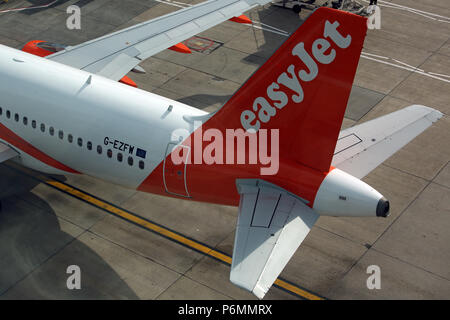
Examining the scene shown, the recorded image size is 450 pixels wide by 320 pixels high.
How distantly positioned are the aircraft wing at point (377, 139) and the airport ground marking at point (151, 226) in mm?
6269

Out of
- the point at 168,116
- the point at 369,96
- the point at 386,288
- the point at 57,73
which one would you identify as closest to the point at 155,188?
the point at 168,116

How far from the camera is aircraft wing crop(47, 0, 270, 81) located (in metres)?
30.9

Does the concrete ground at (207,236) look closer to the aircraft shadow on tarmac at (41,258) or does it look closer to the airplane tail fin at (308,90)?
the aircraft shadow on tarmac at (41,258)

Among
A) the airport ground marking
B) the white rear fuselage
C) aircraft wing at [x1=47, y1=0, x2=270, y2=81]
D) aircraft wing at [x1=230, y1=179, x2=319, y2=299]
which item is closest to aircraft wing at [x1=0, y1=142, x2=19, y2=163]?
the white rear fuselage

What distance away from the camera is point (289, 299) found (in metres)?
25.5

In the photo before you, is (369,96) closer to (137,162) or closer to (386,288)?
(386,288)

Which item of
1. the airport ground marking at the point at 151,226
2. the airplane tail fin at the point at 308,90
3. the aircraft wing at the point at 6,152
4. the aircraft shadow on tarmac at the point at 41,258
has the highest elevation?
the airplane tail fin at the point at 308,90

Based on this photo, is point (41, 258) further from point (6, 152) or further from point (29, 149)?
point (6, 152)

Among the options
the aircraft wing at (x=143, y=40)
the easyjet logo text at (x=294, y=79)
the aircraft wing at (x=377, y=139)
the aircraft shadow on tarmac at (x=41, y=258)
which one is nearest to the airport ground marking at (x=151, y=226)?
the aircraft shadow on tarmac at (x=41, y=258)

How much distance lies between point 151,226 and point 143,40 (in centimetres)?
958

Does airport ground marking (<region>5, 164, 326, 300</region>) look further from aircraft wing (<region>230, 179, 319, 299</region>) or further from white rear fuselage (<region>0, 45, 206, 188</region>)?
aircraft wing (<region>230, 179, 319, 299</region>)

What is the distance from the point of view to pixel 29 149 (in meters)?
28.2

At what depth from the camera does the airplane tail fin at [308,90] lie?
19.0 metres

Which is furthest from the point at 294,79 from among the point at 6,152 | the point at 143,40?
the point at 6,152
